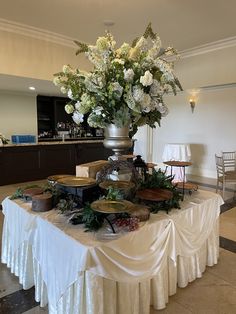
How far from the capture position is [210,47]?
246 inches

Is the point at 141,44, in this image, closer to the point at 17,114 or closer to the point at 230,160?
the point at 230,160

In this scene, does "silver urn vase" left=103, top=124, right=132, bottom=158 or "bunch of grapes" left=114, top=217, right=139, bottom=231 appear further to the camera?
"silver urn vase" left=103, top=124, right=132, bottom=158

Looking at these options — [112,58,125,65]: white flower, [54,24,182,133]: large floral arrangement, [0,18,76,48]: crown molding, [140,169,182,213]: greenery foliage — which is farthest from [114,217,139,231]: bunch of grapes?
[0,18,76,48]: crown molding

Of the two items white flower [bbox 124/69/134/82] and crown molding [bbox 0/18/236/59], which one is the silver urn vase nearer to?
white flower [bbox 124/69/134/82]

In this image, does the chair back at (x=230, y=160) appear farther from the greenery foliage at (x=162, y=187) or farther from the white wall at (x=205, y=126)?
the greenery foliage at (x=162, y=187)

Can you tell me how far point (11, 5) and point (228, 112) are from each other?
17.2 feet

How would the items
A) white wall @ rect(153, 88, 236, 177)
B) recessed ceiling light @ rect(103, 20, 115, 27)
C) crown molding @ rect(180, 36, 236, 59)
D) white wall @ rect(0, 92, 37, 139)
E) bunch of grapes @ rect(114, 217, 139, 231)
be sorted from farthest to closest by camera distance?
1. white wall @ rect(0, 92, 37, 139)
2. white wall @ rect(153, 88, 236, 177)
3. crown molding @ rect(180, 36, 236, 59)
4. recessed ceiling light @ rect(103, 20, 115, 27)
5. bunch of grapes @ rect(114, 217, 139, 231)

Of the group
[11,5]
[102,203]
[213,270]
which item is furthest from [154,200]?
[11,5]

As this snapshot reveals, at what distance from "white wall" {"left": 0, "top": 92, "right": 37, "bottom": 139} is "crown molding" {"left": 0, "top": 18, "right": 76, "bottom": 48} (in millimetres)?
2706

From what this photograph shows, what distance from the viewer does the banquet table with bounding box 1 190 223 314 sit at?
4.49ft

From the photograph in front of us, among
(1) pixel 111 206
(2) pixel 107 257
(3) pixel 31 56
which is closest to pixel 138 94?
(1) pixel 111 206

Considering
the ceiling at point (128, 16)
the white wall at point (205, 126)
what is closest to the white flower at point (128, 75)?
the ceiling at point (128, 16)

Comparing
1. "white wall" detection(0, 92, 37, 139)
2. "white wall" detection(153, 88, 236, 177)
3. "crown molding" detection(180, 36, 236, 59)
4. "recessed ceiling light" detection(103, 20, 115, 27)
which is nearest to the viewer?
"recessed ceiling light" detection(103, 20, 115, 27)

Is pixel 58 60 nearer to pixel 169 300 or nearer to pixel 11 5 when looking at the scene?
pixel 11 5
